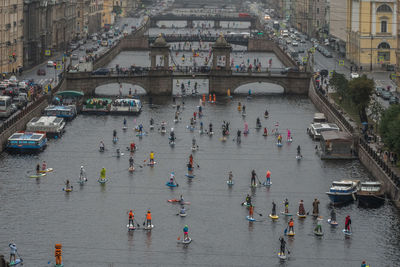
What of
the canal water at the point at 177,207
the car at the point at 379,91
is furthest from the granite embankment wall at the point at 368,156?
the car at the point at 379,91

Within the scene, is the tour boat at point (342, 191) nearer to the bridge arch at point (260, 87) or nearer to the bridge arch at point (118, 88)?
the bridge arch at point (260, 87)

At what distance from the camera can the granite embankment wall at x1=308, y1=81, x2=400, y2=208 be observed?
324ft

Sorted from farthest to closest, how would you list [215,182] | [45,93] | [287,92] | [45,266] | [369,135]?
1. [287,92]
2. [45,93]
3. [369,135]
4. [215,182]
5. [45,266]

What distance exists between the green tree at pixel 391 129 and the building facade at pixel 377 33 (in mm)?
82841

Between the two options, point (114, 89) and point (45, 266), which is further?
point (114, 89)

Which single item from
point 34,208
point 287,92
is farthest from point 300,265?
point 287,92

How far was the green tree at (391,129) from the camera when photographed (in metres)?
106

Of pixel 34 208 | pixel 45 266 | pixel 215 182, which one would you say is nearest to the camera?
pixel 45 266

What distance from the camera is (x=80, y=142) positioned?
128 metres

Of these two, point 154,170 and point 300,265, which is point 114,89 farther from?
point 300,265

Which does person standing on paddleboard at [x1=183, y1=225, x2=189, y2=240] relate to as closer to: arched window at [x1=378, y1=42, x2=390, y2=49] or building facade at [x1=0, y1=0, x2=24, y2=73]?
building facade at [x1=0, y1=0, x2=24, y2=73]

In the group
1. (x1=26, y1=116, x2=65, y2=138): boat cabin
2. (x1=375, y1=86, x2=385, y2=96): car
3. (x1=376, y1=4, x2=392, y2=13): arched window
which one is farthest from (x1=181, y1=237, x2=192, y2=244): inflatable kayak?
(x1=376, y1=4, x2=392, y2=13): arched window

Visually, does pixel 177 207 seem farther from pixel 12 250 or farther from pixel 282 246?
pixel 12 250

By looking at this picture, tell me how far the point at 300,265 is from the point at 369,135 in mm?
48974
